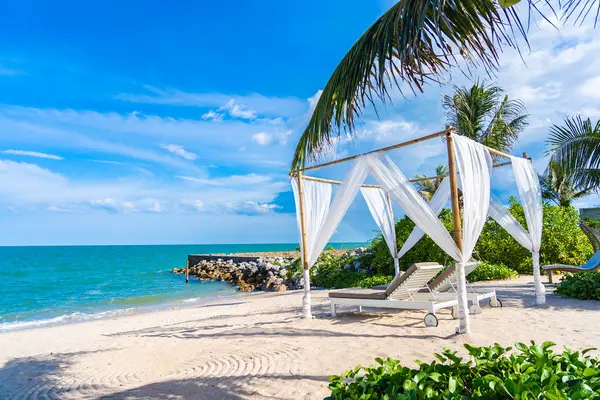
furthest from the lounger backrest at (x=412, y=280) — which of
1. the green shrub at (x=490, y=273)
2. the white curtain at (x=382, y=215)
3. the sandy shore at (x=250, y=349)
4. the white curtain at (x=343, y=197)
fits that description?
the green shrub at (x=490, y=273)

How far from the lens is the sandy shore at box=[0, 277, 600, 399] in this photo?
3.48 m

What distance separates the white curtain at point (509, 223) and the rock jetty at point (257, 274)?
8111mm

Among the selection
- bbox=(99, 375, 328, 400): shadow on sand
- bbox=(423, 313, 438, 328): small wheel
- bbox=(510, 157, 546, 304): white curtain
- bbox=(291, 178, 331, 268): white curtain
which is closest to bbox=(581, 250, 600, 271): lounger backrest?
bbox=(510, 157, 546, 304): white curtain

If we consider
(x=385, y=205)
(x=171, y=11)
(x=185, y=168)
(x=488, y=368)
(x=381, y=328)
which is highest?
(x=171, y=11)

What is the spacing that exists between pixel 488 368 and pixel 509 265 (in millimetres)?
9742

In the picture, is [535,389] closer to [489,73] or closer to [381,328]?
[489,73]

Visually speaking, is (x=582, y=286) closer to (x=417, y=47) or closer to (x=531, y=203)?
(x=531, y=203)

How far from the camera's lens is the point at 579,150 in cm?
692

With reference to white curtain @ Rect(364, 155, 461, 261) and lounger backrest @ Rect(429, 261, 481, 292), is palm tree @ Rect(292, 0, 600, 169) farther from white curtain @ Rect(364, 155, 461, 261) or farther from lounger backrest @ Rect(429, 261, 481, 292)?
lounger backrest @ Rect(429, 261, 481, 292)

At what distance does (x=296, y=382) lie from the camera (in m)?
3.32

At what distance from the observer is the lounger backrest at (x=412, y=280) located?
5.43 m

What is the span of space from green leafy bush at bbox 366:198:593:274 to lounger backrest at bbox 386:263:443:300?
15.0 ft

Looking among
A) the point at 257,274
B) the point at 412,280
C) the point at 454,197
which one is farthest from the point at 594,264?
the point at 257,274

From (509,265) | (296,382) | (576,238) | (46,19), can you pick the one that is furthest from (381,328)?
(46,19)
